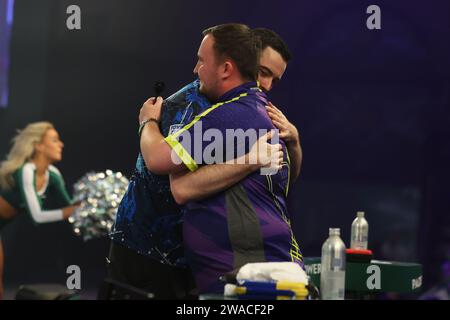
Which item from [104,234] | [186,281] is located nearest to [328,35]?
[104,234]

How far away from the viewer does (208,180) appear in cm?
275

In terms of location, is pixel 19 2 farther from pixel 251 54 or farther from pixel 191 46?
pixel 251 54

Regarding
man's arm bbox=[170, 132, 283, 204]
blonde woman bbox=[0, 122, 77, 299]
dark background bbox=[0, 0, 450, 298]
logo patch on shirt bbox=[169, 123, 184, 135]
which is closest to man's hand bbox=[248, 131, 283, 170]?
man's arm bbox=[170, 132, 283, 204]

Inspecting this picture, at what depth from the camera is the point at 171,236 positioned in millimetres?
3162

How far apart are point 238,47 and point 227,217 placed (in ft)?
1.90

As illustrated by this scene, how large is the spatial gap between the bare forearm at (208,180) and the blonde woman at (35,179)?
13.0ft

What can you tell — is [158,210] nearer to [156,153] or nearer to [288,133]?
[156,153]

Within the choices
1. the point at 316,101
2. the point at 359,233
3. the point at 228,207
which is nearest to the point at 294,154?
the point at 228,207

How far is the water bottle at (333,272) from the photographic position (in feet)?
8.99

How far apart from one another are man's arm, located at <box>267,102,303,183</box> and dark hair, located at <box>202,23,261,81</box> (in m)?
0.21

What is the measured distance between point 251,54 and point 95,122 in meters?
4.10

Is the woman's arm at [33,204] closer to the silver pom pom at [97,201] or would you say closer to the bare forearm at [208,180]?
the silver pom pom at [97,201]

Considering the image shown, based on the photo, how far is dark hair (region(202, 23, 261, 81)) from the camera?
115 inches

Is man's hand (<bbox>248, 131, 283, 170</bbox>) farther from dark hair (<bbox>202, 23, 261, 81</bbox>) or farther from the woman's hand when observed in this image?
the woman's hand
